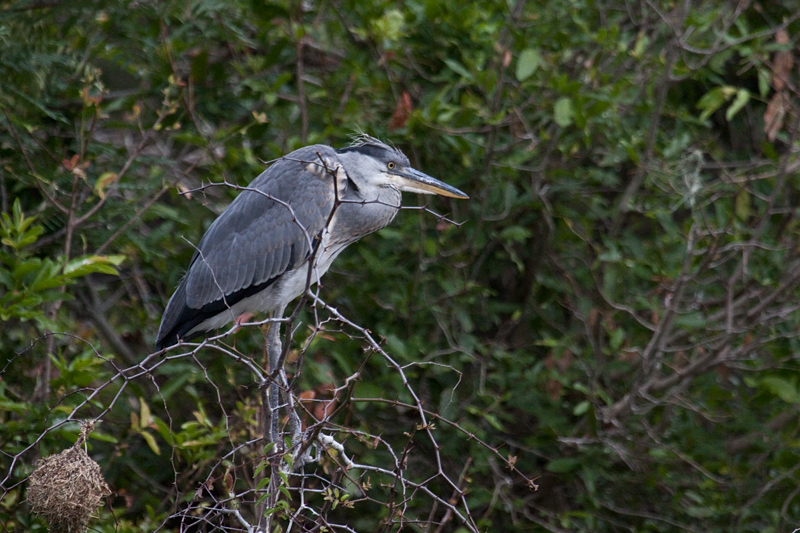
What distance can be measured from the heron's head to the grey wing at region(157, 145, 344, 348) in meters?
0.08

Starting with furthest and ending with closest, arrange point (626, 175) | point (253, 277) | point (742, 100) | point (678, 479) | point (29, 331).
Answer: point (626, 175), point (678, 479), point (742, 100), point (29, 331), point (253, 277)

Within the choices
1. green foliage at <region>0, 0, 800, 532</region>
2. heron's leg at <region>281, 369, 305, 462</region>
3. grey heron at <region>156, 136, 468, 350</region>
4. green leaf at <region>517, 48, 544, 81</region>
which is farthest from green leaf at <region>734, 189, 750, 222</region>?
heron's leg at <region>281, 369, 305, 462</region>

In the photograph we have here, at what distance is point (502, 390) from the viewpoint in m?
A: 4.51

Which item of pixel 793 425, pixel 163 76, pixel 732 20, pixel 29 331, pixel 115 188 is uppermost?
pixel 732 20

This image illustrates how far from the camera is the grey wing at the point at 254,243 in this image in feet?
12.3

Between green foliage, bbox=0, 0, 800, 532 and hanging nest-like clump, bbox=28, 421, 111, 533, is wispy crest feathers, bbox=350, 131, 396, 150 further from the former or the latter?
hanging nest-like clump, bbox=28, 421, 111, 533

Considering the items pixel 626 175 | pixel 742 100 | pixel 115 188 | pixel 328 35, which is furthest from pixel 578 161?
pixel 115 188

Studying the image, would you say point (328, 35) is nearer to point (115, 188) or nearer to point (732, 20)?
point (115, 188)

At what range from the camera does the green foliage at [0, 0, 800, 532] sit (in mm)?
4105

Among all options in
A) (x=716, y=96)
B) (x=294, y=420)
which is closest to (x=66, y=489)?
(x=294, y=420)

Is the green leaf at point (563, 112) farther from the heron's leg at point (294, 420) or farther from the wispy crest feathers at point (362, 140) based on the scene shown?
the heron's leg at point (294, 420)

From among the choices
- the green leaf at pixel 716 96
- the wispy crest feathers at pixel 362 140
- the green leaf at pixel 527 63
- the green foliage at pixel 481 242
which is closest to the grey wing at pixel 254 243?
the wispy crest feathers at pixel 362 140

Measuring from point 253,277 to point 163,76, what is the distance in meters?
1.32

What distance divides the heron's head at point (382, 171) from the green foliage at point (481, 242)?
24cm
